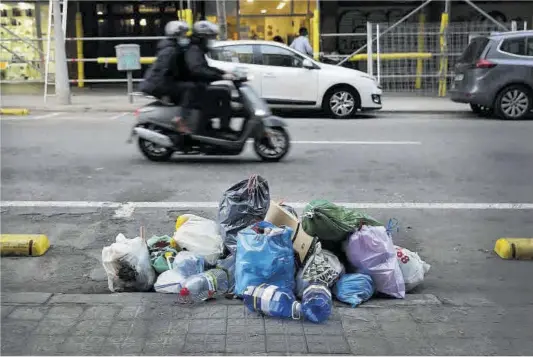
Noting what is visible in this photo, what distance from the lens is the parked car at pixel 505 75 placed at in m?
12.5

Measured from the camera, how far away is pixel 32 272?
4.98 meters

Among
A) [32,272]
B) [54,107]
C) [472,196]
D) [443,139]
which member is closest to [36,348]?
[32,272]

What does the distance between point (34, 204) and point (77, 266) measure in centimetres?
195

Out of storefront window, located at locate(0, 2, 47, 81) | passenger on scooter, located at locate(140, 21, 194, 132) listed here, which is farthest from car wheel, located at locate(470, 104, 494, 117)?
storefront window, located at locate(0, 2, 47, 81)

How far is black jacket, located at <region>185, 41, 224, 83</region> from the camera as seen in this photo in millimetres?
8281

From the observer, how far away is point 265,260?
4.23 meters

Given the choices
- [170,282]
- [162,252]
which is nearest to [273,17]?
[162,252]

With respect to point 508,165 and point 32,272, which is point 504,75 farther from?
→ point 32,272

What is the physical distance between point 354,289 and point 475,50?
10.0m

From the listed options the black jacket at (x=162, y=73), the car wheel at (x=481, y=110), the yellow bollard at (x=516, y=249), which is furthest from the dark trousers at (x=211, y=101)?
the car wheel at (x=481, y=110)

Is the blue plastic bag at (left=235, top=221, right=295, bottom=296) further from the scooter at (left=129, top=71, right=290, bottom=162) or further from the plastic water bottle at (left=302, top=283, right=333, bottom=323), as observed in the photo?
the scooter at (left=129, top=71, right=290, bottom=162)

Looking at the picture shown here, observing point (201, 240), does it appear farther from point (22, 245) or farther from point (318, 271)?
point (22, 245)

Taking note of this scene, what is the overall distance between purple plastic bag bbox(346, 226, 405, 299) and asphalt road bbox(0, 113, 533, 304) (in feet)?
1.33

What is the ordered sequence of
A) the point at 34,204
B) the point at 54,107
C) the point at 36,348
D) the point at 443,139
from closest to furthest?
the point at 36,348
the point at 34,204
the point at 443,139
the point at 54,107
